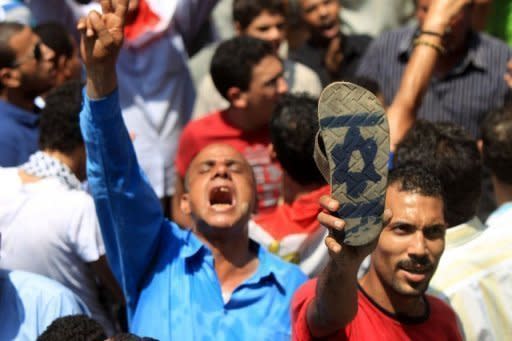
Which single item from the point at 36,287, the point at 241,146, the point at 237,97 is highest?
the point at 237,97

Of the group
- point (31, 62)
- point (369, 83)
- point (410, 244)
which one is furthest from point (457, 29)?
point (410, 244)

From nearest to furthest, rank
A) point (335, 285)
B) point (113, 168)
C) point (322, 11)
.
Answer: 1. point (335, 285)
2. point (113, 168)
3. point (322, 11)

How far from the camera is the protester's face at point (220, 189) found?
4062 millimetres

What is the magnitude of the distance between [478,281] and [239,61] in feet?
7.05

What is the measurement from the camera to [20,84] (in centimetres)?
564

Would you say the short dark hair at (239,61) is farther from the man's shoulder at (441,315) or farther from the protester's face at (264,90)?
the man's shoulder at (441,315)

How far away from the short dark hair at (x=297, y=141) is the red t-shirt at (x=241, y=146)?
0.64m

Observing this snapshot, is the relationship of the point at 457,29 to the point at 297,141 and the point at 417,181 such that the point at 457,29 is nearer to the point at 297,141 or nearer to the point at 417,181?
the point at 297,141

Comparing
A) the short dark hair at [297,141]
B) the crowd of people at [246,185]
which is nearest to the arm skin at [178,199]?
the crowd of people at [246,185]

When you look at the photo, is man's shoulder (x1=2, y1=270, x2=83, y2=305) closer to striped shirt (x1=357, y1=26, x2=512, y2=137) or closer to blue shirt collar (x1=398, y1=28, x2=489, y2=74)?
striped shirt (x1=357, y1=26, x2=512, y2=137)

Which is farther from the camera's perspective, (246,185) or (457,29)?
(457,29)

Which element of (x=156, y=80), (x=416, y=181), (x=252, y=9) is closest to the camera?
(x=416, y=181)

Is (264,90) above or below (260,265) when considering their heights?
above

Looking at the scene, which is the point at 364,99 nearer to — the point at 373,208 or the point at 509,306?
the point at 373,208
